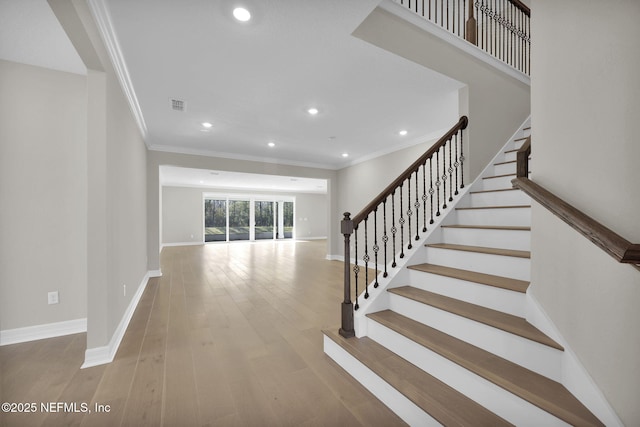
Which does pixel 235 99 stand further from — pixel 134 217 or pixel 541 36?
pixel 541 36

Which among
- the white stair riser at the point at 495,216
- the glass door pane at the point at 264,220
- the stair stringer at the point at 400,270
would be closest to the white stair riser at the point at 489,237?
the stair stringer at the point at 400,270

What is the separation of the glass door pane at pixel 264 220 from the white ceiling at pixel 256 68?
26.8 feet

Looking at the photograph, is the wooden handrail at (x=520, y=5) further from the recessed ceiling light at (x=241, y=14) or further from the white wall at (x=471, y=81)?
the recessed ceiling light at (x=241, y=14)

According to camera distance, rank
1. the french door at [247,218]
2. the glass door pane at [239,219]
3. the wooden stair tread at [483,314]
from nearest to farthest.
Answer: the wooden stair tread at [483,314] < the french door at [247,218] < the glass door pane at [239,219]

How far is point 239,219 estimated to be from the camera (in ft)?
39.7

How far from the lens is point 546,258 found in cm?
139

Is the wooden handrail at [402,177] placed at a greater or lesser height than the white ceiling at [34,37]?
lesser

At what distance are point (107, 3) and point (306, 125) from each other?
262cm

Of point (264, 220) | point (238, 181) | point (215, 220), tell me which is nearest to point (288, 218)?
point (264, 220)

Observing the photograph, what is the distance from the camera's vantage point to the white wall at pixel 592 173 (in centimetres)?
92

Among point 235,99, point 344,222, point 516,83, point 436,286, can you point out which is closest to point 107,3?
point 235,99

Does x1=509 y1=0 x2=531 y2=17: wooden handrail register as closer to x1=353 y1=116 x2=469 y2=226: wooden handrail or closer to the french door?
x1=353 y1=116 x2=469 y2=226: wooden handrail

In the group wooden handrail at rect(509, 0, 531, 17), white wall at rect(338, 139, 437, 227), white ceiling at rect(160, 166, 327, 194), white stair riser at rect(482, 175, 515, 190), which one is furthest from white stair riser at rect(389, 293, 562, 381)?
white ceiling at rect(160, 166, 327, 194)

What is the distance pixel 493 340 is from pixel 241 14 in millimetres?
→ 2738
